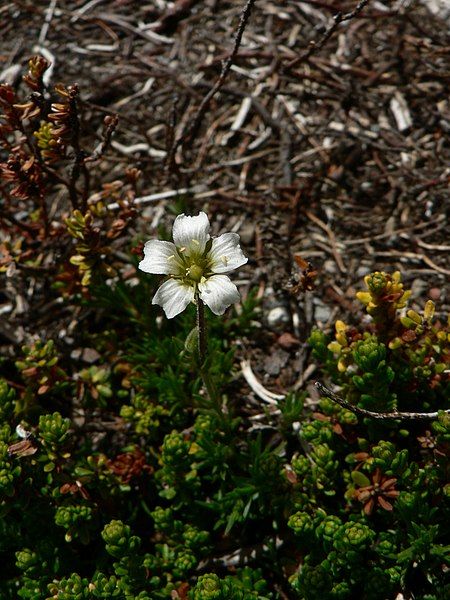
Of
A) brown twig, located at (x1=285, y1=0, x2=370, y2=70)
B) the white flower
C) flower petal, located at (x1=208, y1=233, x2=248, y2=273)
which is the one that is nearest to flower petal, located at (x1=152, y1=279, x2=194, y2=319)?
the white flower

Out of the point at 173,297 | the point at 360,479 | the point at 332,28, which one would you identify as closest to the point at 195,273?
the point at 173,297

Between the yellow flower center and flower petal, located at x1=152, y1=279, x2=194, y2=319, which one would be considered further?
the yellow flower center

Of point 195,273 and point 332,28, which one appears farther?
point 332,28

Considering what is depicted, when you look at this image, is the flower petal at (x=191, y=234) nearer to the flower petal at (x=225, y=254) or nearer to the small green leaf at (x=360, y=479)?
the flower petal at (x=225, y=254)

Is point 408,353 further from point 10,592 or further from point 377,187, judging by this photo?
point 10,592

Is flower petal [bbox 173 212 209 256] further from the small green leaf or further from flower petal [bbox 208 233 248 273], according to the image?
the small green leaf

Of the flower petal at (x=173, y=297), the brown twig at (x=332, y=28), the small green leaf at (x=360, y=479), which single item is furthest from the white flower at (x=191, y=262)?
the brown twig at (x=332, y=28)

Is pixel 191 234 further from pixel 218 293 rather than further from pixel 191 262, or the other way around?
pixel 218 293
